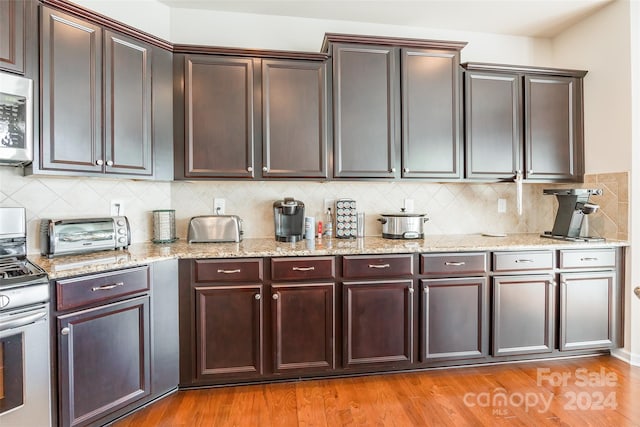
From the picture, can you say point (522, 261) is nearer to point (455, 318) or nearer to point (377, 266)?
point (455, 318)

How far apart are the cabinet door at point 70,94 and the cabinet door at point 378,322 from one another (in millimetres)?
1785

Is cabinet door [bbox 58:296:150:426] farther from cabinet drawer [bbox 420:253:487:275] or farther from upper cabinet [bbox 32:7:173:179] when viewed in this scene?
cabinet drawer [bbox 420:253:487:275]

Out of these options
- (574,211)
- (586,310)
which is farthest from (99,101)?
(586,310)

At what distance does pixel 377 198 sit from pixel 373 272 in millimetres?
866

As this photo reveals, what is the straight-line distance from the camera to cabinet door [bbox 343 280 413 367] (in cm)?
218

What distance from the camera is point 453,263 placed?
230 cm

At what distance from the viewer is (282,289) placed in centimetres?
211

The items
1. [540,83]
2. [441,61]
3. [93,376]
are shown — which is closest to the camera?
[93,376]

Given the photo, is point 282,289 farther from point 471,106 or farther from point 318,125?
point 471,106

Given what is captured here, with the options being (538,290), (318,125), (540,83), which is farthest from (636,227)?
(318,125)

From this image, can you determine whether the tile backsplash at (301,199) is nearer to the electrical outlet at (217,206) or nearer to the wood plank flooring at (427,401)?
the electrical outlet at (217,206)

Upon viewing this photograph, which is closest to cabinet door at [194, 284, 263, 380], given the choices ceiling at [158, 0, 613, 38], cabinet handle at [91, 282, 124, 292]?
cabinet handle at [91, 282, 124, 292]

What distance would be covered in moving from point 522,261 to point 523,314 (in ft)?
1.24

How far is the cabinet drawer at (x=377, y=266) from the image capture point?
218cm
